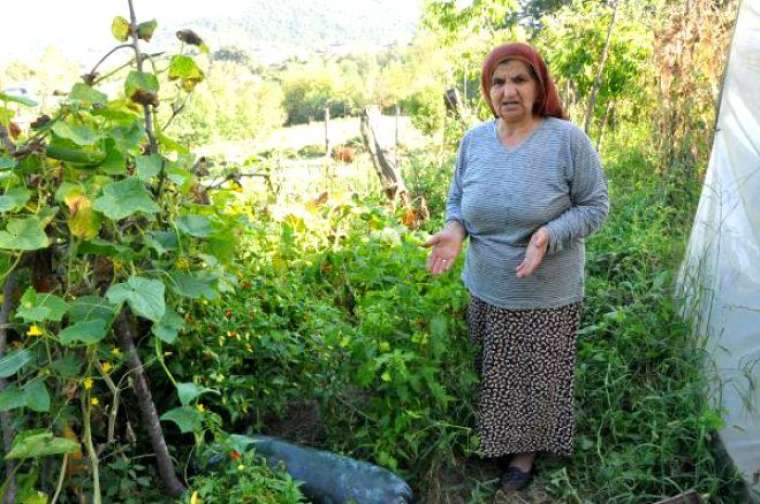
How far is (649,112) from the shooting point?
20.4ft

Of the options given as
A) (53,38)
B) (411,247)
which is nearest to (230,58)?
(53,38)

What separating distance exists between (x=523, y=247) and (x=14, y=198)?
150 centimetres

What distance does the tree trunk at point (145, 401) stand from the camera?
6.04 feet

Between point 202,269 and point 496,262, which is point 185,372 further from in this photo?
point 496,262

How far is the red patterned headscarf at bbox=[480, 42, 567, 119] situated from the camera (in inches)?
88.0

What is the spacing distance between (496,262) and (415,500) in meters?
0.86

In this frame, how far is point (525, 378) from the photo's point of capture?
2.48 meters

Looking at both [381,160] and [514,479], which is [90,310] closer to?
[514,479]

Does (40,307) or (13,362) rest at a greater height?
(40,307)

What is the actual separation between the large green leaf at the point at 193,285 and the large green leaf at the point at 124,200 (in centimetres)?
25

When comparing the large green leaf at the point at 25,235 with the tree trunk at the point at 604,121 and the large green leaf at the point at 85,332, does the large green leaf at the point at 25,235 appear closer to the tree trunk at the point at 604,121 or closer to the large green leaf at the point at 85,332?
the large green leaf at the point at 85,332

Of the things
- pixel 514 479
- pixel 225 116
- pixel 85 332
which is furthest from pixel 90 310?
pixel 225 116

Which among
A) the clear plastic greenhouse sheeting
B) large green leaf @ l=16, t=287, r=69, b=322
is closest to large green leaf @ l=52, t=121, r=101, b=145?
large green leaf @ l=16, t=287, r=69, b=322

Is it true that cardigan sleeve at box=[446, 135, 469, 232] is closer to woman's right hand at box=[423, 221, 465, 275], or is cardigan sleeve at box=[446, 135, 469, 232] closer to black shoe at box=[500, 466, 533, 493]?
woman's right hand at box=[423, 221, 465, 275]
